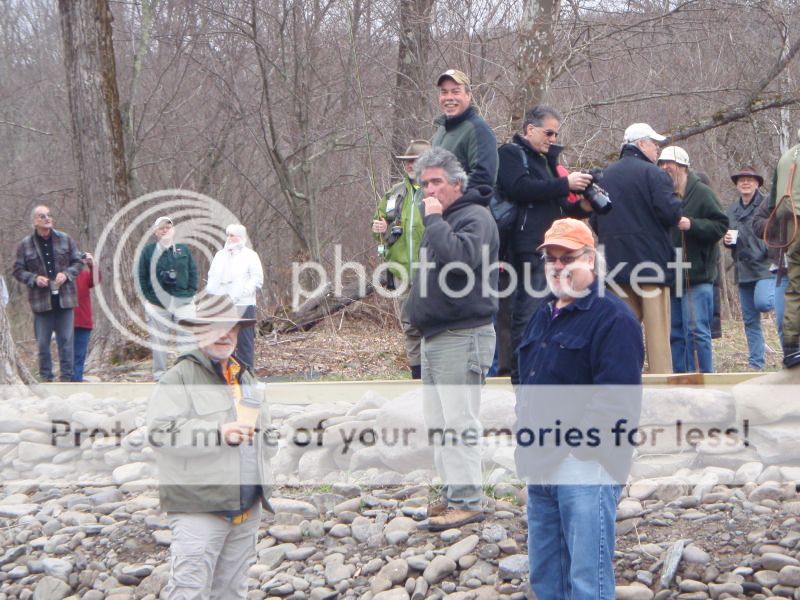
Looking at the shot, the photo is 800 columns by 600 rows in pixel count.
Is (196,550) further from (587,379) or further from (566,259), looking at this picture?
(566,259)

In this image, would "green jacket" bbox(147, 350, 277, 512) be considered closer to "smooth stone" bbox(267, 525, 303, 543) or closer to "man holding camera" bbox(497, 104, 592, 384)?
"smooth stone" bbox(267, 525, 303, 543)

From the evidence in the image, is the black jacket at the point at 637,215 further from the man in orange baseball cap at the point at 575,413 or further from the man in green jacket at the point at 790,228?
the man in orange baseball cap at the point at 575,413

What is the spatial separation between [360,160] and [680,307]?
12205mm

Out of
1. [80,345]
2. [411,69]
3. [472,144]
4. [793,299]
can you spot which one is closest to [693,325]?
[793,299]

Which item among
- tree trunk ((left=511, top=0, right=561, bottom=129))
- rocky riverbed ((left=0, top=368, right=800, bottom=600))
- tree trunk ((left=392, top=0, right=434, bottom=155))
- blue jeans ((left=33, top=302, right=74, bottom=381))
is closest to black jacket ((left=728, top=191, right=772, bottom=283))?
rocky riverbed ((left=0, top=368, right=800, bottom=600))

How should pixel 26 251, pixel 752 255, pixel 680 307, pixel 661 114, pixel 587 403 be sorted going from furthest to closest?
pixel 661 114 < pixel 26 251 < pixel 752 255 < pixel 680 307 < pixel 587 403

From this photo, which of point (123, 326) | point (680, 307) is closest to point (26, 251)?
point (123, 326)

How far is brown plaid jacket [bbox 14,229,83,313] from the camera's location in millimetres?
10266

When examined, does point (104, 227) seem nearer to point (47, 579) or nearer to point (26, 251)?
point (26, 251)

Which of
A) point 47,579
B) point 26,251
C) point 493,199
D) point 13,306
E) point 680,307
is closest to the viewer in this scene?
point 47,579

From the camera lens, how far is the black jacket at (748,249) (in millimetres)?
8820

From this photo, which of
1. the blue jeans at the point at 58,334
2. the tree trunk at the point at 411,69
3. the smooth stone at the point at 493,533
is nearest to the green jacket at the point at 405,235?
the smooth stone at the point at 493,533

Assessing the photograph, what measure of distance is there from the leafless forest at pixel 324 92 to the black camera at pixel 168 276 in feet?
12.0

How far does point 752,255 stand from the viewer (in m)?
8.83
